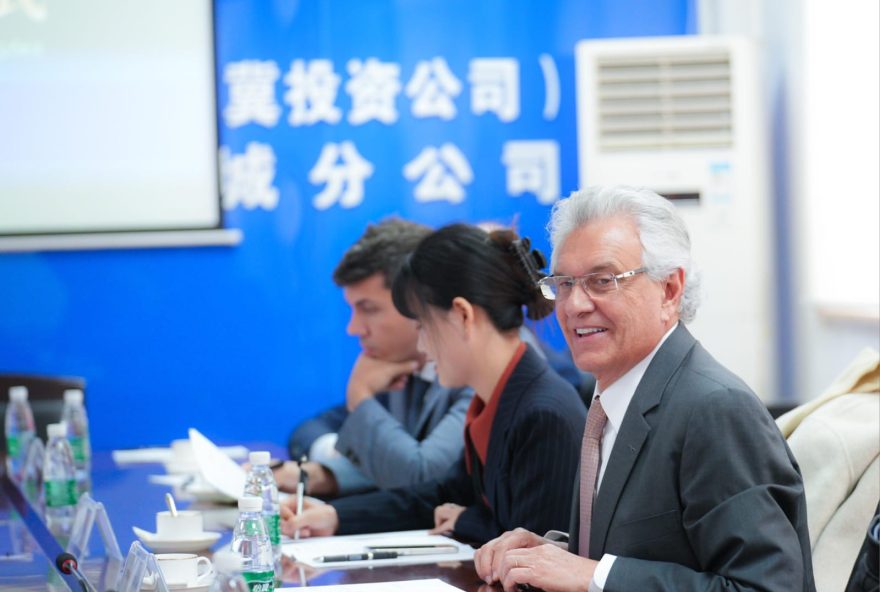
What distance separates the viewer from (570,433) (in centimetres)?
216

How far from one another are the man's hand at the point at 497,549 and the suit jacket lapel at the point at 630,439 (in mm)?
154

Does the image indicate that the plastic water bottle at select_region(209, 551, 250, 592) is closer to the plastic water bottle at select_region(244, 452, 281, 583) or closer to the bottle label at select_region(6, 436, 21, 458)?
the plastic water bottle at select_region(244, 452, 281, 583)

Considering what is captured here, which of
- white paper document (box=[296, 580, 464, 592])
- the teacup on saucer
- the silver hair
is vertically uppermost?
the silver hair

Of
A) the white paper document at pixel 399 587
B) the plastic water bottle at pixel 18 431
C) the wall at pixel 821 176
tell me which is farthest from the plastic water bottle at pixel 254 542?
the wall at pixel 821 176

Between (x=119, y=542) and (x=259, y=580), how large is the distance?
29.9 inches

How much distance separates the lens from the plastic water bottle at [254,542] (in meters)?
1.68

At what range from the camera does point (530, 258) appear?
229cm

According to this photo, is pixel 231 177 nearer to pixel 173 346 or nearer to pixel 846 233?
pixel 173 346

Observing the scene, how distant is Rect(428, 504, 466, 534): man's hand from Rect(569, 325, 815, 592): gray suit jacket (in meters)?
0.65

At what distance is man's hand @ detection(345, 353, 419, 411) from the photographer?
308cm

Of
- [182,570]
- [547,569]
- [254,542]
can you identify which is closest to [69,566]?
[182,570]

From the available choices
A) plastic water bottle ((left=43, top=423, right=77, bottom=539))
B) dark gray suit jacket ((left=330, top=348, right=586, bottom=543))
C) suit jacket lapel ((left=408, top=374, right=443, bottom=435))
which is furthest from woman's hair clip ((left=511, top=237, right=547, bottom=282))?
plastic water bottle ((left=43, top=423, right=77, bottom=539))

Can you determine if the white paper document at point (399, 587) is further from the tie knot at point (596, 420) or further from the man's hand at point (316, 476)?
the man's hand at point (316, 476)

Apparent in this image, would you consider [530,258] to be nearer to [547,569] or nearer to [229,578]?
[547,569]
